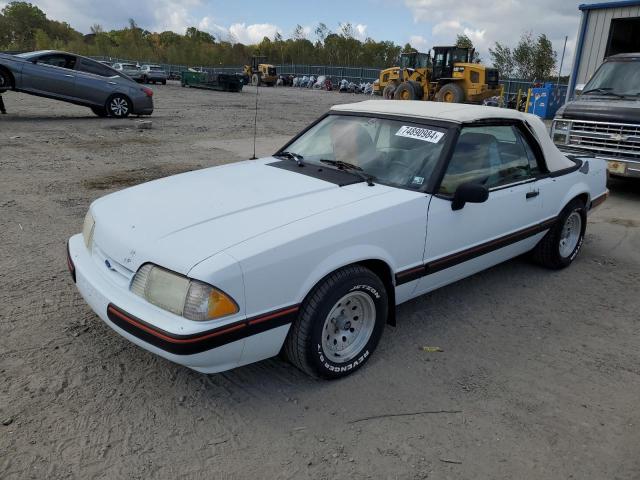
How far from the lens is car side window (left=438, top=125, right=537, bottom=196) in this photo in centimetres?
350

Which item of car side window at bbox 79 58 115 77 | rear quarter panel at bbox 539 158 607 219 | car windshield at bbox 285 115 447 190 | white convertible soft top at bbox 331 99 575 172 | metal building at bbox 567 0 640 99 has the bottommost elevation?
rear quarter panel at bbox 539 158 607 219

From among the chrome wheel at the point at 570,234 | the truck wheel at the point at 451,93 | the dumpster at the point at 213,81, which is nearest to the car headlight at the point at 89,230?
the chrome wheel at the point at 570,234

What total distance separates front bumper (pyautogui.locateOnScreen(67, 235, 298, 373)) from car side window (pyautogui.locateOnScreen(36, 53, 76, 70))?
12.4m

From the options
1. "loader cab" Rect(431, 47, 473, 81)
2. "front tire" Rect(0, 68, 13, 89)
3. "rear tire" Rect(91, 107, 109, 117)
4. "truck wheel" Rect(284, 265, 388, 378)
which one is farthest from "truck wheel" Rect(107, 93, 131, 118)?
"loader cab" Rect(431, 47, 473, 81)

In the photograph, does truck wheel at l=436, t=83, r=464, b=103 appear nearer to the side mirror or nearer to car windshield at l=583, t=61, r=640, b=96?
car windshield at l=583, t=61, r=640, b=96

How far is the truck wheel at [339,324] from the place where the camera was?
2.71 m

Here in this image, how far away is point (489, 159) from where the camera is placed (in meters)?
3.82

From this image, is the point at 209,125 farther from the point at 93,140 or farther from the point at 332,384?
the point at 332,384

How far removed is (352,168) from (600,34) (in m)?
9.53

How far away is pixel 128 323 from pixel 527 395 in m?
2.20

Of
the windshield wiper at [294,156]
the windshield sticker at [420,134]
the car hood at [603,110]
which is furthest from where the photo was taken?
the car hood at [603,110]

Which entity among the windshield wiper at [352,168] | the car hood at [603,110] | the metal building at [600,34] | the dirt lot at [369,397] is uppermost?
the metal building at [600,34]

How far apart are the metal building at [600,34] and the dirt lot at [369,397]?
25.4 ft

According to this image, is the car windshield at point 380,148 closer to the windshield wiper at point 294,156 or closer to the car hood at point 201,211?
the windshield wiper at point 294,156
